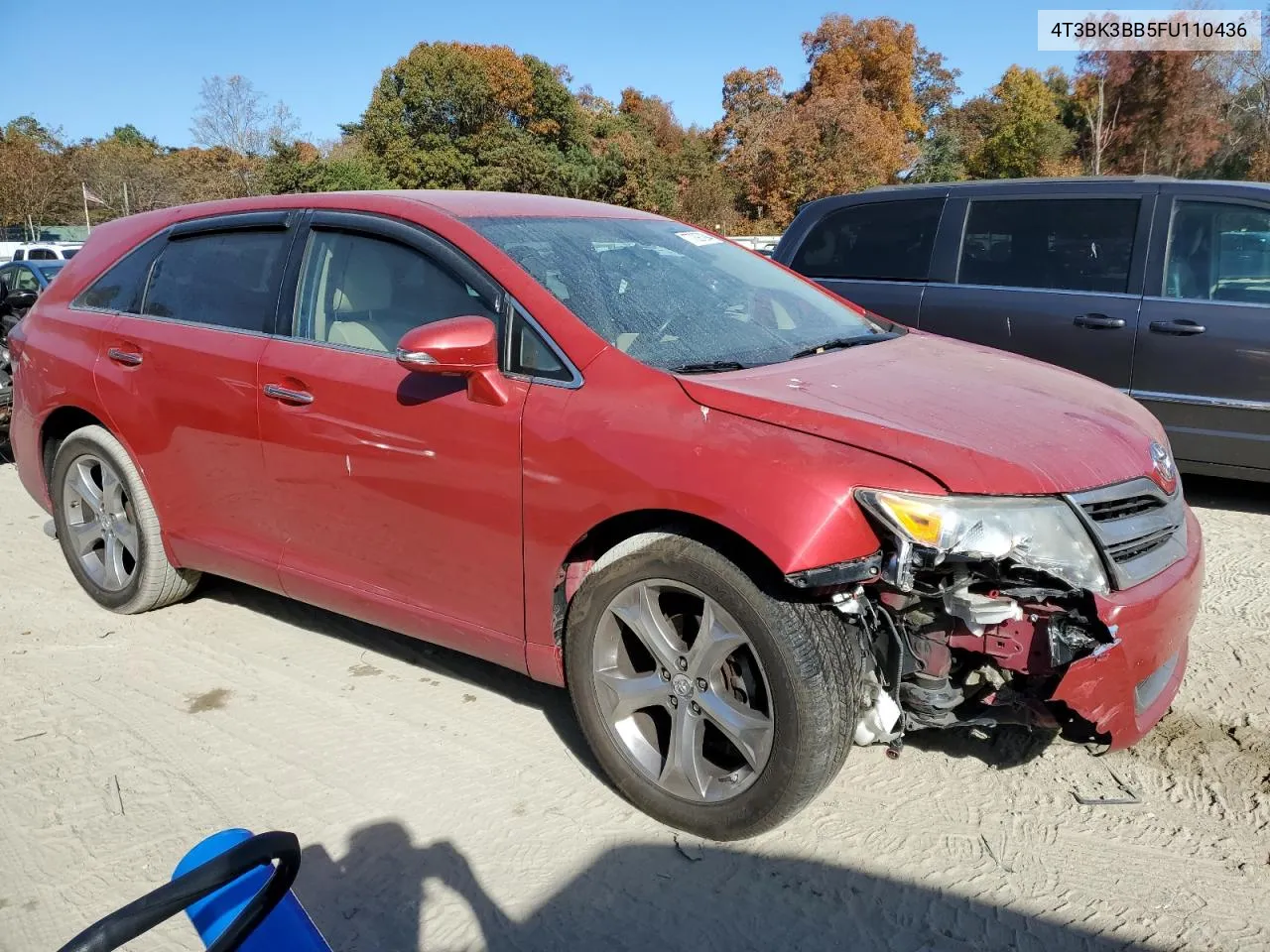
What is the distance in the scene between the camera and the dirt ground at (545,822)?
2.34 m

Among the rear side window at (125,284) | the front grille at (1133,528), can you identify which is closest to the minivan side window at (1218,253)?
the front grille at (1133,528)

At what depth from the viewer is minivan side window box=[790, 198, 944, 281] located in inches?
241

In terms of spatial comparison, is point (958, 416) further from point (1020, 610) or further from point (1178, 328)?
point (1178, 328)


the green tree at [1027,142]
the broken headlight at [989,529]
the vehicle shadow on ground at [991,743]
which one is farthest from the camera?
the green tree at [1027,142]

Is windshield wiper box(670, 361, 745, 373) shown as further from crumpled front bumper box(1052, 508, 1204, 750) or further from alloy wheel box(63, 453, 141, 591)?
alloy wheel box(63, 453, 141, 591)

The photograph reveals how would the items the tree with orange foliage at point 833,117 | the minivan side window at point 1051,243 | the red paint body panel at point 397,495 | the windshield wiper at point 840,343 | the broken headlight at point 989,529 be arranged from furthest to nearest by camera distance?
the tree with orange foliage at point 833,117 < the minivan side window at point 1051,243 < the windshield wiper at point 840,343 < the red paint body panel at point 397,495 < the broken headlight at point 989,529

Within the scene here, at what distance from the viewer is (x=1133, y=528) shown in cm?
250

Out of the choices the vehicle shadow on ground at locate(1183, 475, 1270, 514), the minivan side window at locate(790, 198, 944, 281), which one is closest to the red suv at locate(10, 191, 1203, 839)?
the minivan side window at locate(790, 198, 944, 281)

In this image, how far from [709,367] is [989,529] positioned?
2.99 ft

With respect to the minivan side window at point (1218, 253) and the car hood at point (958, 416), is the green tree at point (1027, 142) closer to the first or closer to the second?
the minivan side window at point (1218, 253)

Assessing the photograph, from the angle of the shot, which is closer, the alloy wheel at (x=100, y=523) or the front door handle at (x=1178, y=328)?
the alloy wheel at (x=100, y=523)

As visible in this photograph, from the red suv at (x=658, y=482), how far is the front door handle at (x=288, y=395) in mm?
11

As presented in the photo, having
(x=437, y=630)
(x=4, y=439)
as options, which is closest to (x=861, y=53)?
(x=4, y=439)

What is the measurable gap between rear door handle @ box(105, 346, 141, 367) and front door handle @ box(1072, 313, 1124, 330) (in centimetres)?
478
